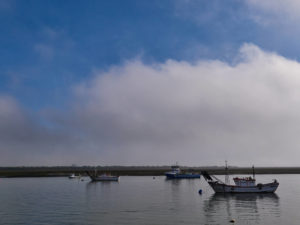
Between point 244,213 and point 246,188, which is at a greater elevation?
point 246,188

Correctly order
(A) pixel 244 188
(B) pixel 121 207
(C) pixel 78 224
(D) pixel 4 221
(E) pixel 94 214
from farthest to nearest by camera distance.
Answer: (A) pixel 244 188
(B) pixel 121 207
(E) pixel 94 214
(D) pixel 4 221
(C) pixel 78 224

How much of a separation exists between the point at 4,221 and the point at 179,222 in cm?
1809


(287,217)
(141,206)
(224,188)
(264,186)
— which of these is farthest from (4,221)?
(264,186)

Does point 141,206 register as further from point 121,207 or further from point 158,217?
point 158,217

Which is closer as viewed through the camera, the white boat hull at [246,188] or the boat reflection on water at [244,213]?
the boat reflection on water at [244,213]

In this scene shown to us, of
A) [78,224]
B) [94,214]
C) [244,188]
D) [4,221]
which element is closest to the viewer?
[78,224]

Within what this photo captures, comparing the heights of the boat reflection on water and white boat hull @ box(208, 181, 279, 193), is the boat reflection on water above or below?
below

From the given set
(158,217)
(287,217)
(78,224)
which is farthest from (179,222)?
(287,217)

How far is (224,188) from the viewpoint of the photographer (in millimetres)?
60406

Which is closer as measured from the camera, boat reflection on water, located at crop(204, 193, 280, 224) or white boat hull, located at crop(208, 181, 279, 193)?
boat reflection on water, located at crop(204, 193, 280, 224)

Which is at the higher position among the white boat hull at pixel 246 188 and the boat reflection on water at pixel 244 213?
the white boat hull at pixel 246 188

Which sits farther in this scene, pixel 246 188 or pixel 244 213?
pixel 246 188

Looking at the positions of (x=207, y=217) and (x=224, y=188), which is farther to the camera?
(x=224, y=188)

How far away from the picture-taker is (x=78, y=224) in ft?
100.0
